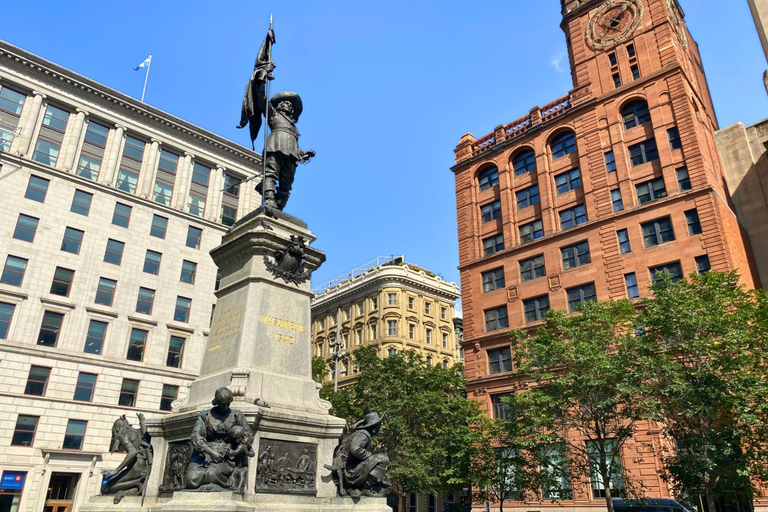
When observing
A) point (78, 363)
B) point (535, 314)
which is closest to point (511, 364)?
point (535, 314)

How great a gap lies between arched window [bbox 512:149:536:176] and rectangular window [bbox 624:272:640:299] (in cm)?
1398

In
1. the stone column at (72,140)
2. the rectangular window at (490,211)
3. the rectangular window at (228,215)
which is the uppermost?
the stone column at (72,140)

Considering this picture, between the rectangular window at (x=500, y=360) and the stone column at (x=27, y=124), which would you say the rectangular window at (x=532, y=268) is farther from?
the stone column at (x=27, y=124)

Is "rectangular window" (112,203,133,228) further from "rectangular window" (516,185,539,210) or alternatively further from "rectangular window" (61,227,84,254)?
"rectangular window" (516,185,539,210)

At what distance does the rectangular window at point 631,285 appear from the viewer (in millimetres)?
40062

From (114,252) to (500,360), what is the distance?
3397 centimetres

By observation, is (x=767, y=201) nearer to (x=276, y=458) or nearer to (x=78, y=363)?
(x=276, y=458)

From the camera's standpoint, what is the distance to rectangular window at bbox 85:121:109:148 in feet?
161

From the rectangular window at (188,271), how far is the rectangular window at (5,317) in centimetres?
1322

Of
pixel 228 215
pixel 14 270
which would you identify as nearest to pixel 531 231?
pixel 228 215

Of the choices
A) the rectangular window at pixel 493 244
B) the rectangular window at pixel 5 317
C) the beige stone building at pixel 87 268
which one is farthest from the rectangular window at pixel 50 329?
the rectangular window at pixel 493 244

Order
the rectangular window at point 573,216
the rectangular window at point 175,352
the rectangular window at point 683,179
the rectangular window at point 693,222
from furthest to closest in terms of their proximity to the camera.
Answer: the rectangular window at point 175,352 → the rectangular window at point 573,216 → the rectangular window at point 683,179 → the rectangular window at point 693,222

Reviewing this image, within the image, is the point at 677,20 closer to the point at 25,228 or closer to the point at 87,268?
the point at 87,268

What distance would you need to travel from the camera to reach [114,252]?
46750mm
